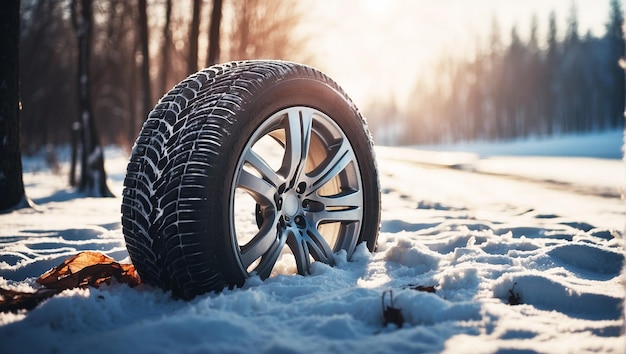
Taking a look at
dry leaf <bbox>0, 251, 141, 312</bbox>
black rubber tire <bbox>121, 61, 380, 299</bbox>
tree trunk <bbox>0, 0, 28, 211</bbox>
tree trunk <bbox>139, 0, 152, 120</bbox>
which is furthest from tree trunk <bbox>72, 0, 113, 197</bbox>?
black rubber tire <bbox>121, 61, 380, 299</bbox>

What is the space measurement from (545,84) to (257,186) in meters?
79.2

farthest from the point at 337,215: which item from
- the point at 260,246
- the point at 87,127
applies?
the point at 87,127

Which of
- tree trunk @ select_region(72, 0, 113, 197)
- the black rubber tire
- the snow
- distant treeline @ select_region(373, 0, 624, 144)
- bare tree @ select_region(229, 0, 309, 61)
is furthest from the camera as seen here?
distant treeline @ select_region(373, 0, 624, 144)

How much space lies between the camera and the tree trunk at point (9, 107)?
17.9ft

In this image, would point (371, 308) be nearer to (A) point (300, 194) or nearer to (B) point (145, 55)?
(A) point (300, 194)

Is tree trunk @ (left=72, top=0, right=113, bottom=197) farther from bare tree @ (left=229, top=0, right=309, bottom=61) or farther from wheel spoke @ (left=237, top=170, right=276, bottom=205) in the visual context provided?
bare tree @ (left=229, top=0, right=309, bottom=61)

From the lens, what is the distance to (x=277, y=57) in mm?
25797

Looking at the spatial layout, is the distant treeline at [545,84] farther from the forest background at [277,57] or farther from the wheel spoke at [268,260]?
the wheel spoke at [268,260]

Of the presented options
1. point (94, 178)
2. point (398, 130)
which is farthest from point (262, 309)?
point (398, 130)

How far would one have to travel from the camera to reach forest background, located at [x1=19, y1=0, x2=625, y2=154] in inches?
697

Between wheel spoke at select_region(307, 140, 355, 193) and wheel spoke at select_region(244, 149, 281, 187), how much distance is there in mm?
273

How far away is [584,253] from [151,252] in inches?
102

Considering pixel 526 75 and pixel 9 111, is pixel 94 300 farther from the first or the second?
pixel 526 75

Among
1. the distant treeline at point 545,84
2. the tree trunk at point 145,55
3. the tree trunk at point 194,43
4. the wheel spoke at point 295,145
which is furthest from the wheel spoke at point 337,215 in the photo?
the distant treeline at point 545,84
